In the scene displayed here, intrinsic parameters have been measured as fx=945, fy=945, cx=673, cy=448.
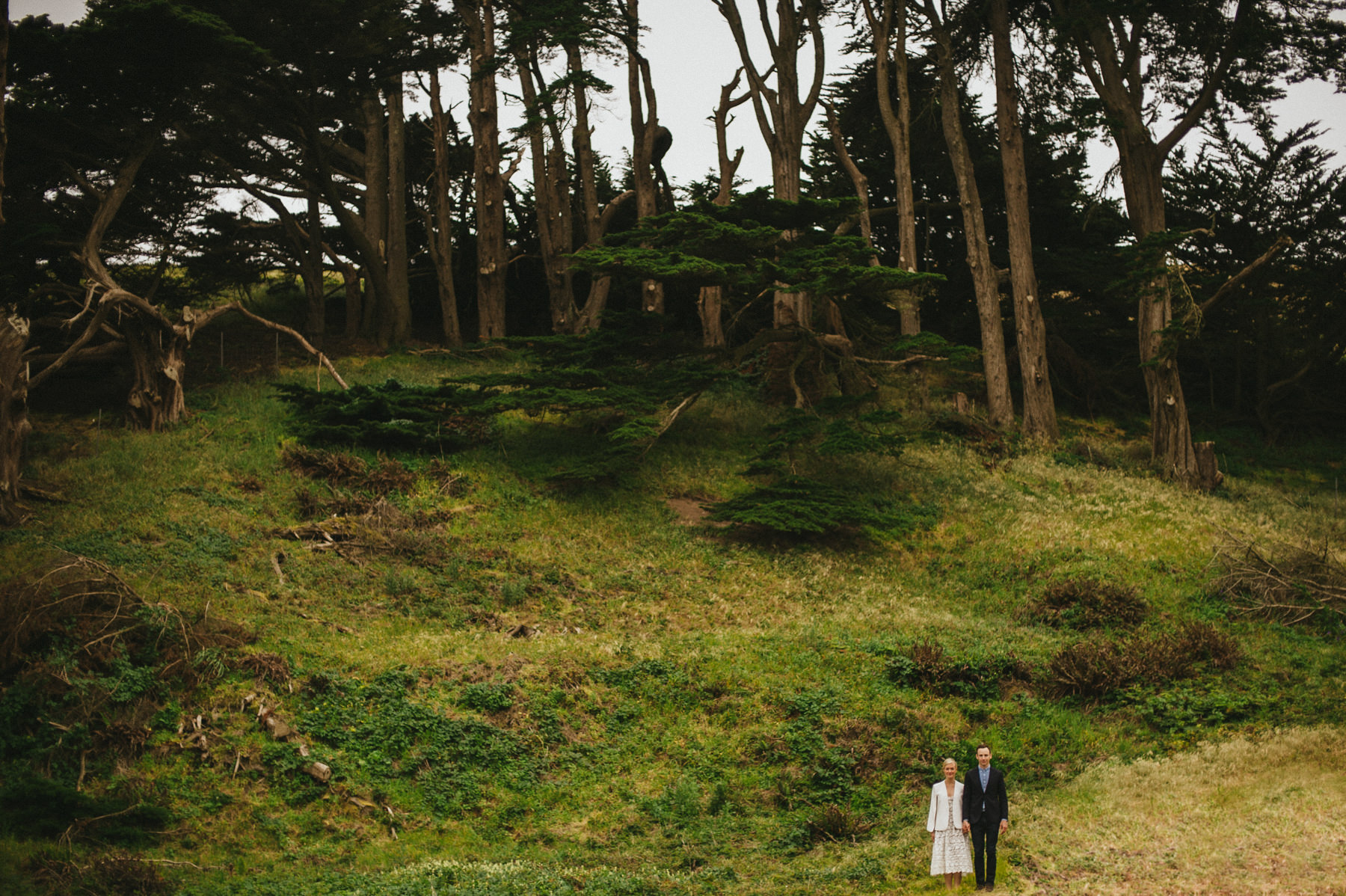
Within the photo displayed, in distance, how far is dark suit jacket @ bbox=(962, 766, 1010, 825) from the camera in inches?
292

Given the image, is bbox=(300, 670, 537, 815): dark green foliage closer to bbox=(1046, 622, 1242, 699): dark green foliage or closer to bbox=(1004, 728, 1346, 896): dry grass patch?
bbox=(1004, 728, 1346, 896): dry grass patch

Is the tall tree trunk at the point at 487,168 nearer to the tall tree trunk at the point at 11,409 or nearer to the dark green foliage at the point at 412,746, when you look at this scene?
the tall tree trunk at the point at 11,409

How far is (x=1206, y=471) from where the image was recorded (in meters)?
20.9

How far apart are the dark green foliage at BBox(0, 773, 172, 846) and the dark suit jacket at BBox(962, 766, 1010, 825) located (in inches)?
257

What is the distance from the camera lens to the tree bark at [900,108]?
2452cm

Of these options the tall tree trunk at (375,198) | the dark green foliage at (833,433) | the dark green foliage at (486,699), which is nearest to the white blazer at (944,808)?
the dark green foliage at (486,699)

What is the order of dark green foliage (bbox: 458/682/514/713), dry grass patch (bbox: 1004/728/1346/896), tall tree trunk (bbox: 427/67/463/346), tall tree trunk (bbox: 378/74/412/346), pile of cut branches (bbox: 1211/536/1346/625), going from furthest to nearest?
1. tall tree trunk (bbox: 427/67/463/346)
2. tall tree trunk (bbox: 378/74/412/346)
3. pile of cut branches (bbox: 1211/536/1346/625)
4. dark green foliage (bbox: 458/682/514/713)
5. dry grass patch (bbox: 1004/728/1346/896)

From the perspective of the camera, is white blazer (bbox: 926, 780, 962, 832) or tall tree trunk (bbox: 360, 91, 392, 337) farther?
tall tree trunk (bbox: 360, 91, 392, 337)

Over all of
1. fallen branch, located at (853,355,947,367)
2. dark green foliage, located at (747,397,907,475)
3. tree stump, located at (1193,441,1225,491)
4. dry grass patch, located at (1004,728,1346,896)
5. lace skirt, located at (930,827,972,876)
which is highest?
fallen branch, located at (853,355,947,367)

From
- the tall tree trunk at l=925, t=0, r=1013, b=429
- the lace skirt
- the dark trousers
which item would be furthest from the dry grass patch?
the tall tree trunk at l=925, t=0, r=1013, b=429

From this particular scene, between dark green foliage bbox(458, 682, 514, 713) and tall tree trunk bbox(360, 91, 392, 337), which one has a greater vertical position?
tall tree trunk bbox(360, 91, 392, 337)

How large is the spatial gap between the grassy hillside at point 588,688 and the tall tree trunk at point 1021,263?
584 cm

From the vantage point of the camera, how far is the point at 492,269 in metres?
26.0

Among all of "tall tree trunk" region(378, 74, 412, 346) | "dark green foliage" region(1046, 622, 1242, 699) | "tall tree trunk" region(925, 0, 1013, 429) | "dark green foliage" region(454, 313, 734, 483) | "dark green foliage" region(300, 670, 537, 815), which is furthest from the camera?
"tall tree trunk" region(378, 74, 412, 346)
